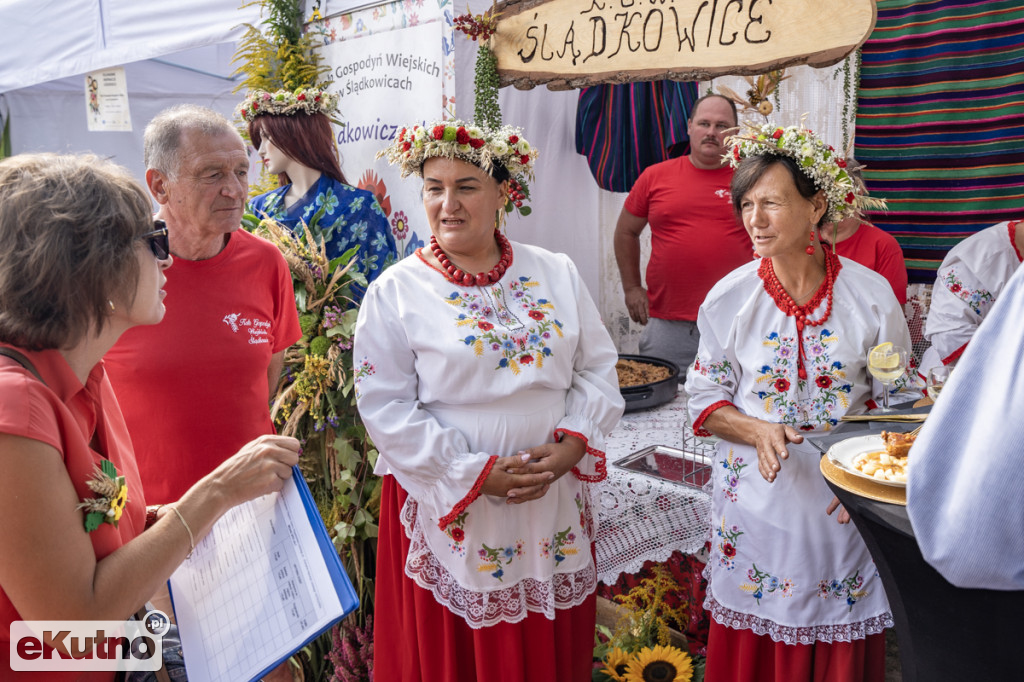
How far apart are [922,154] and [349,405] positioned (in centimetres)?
322

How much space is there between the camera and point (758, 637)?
90.7 inches

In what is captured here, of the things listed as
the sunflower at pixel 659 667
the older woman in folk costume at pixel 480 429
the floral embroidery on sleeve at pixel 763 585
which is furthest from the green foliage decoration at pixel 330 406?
the floral embroidery on sleeve at pixel 763 585

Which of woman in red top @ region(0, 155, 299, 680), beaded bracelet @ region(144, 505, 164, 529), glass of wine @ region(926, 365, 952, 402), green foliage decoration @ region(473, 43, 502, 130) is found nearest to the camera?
woman in red top @ region(0, 155, 299, 680)

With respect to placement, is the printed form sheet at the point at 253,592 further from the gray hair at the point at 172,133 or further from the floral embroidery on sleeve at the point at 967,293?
the floral embroidery on sleeve at the point at 967,293

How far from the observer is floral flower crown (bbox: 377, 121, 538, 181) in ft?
7.42

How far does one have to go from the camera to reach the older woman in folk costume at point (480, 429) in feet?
7.04

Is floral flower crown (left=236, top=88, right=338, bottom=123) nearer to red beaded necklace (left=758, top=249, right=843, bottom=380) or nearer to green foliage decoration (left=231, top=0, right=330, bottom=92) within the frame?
green foliage decoration (left=231, top=0, right=330, bottom=92)

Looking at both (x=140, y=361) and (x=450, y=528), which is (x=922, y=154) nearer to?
(x=450, y=528)

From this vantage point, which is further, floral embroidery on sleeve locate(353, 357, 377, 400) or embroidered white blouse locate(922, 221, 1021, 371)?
embroidered white blouse locate(922, 221, 1021, 371)

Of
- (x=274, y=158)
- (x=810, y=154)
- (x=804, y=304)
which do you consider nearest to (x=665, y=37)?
(x=810, y=154)

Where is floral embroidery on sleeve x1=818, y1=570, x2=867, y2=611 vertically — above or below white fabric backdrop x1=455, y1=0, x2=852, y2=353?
below

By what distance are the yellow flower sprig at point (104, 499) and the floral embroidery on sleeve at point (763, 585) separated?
177 cm

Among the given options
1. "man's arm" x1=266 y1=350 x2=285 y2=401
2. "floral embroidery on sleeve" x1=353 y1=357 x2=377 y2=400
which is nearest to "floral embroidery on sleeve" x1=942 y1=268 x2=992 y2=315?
"floral embroidery on sleeve" x1=353 y1=357 x2=377 y2=400

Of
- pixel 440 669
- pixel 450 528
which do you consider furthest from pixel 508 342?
pixel 440 669
